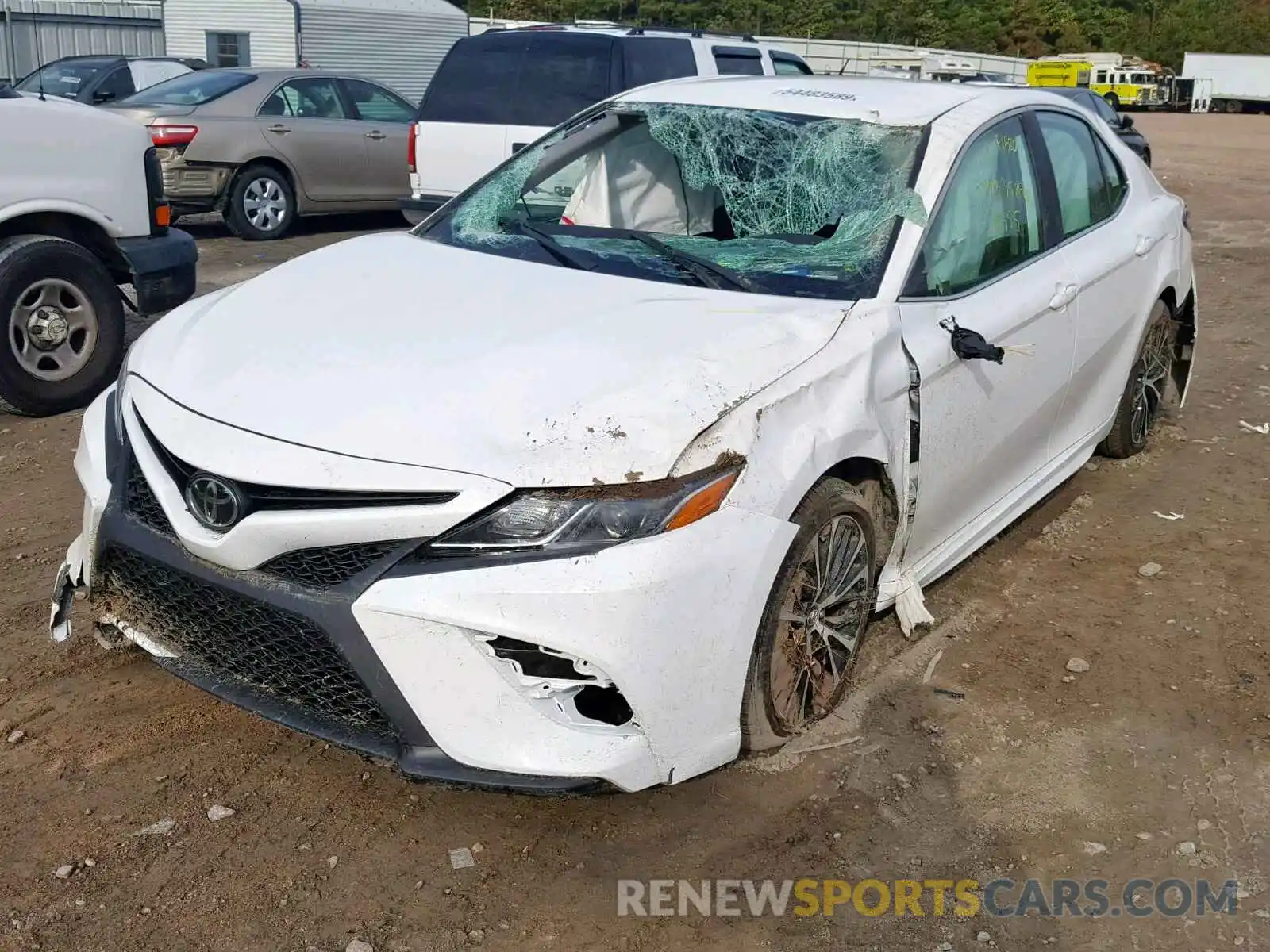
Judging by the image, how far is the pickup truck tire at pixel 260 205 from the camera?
1184 centimetres

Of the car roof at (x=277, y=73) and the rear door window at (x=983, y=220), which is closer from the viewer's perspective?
the rear door window at (x=983, y=220)

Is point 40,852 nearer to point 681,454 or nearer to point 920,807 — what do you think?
point 681,454

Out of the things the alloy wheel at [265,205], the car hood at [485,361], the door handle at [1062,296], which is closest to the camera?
the car hood at [485,361]

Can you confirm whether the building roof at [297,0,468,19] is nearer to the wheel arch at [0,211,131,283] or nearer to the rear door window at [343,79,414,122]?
the rear door window at [343,79,414,122]

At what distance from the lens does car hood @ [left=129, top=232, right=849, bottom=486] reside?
287cm

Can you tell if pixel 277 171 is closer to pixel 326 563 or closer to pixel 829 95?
pixel 829 95

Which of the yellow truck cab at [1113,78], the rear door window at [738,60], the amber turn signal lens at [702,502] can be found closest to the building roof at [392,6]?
the rear door window at [738,60]

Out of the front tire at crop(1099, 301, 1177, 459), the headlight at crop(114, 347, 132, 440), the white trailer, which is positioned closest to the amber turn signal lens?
the headlight at crop(114, 347, 132, 440)

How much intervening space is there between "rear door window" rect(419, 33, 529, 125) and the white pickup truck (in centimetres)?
357

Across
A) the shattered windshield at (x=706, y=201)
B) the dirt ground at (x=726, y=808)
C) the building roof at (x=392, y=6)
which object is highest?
the building roof at (x=392, y=6)

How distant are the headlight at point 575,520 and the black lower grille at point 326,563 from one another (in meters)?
0.12

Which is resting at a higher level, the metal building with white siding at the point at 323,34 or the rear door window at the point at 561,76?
the metal building with white siding at the point at 323,34

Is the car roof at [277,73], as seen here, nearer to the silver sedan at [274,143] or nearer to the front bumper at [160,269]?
the silver sedan at [274,143]

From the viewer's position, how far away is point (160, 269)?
655 centimetres
